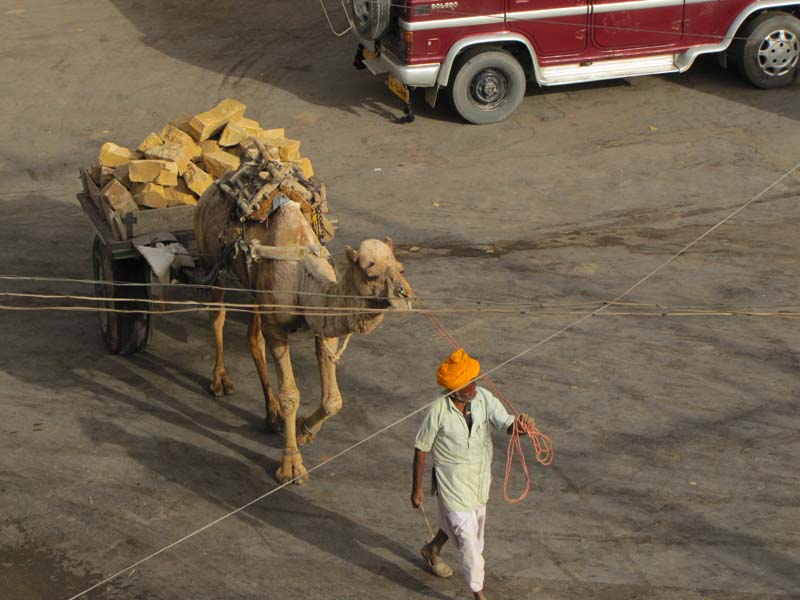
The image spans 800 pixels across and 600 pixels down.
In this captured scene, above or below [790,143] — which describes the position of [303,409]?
below

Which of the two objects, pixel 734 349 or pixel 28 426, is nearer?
pixel 28 426

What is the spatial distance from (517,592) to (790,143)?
30.3ft

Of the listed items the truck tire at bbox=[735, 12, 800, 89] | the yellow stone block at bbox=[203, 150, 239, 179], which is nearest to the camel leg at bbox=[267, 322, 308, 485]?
the yellow stone block at bbox=[203, 150, 239, 179]

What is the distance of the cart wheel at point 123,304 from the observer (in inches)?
406

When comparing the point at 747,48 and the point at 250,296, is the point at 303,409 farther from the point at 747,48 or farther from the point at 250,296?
the point at 747,48

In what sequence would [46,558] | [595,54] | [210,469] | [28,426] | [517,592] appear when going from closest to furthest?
[517,592] → [46,558] → [210,469] → [28,426] → [595,54]

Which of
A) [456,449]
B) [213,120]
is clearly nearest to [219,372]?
[213,120]

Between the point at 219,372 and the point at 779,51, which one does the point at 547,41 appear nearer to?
the point at 779,51

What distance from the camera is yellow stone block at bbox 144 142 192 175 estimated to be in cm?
1045

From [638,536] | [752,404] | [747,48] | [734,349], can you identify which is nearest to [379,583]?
[638,536]

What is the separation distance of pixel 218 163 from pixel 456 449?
4.64 m

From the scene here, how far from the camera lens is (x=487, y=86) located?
15781 millimetres

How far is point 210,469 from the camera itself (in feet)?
29.6

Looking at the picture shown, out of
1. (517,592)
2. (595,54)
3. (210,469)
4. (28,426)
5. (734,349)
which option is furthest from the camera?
(595,54)
